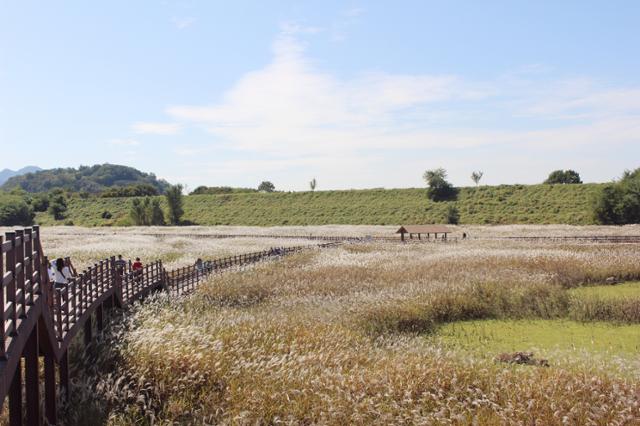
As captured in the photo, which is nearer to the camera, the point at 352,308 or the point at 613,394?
the point at 613,394

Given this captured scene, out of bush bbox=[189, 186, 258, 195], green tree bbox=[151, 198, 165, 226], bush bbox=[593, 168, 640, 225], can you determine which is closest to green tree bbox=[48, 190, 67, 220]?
green tree bbox=[151, 198, 165, 226]

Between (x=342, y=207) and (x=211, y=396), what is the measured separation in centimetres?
10360

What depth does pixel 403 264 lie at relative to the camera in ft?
110

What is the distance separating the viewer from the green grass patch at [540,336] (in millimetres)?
16797

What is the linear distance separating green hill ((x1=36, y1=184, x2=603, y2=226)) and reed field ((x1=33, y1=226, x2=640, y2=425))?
7192 cm

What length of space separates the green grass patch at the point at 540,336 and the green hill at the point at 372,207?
72403mm

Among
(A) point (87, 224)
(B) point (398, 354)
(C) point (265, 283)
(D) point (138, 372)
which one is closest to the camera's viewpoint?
(D) point (138, 372)

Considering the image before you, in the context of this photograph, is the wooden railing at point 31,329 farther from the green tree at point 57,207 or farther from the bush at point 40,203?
the bush at point 40,203

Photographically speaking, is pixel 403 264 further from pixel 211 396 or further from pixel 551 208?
pixel 551 208

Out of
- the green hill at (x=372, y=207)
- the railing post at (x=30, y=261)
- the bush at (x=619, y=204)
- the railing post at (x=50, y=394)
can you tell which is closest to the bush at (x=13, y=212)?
the green hill at (x=372, y=207)

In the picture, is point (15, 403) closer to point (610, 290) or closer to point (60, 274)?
point (60, 274)

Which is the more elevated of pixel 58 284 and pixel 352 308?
pixel 58 284

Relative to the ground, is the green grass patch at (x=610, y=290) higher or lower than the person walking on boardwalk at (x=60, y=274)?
lower

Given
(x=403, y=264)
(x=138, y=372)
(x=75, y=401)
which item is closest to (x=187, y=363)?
(x=138, y=372)
